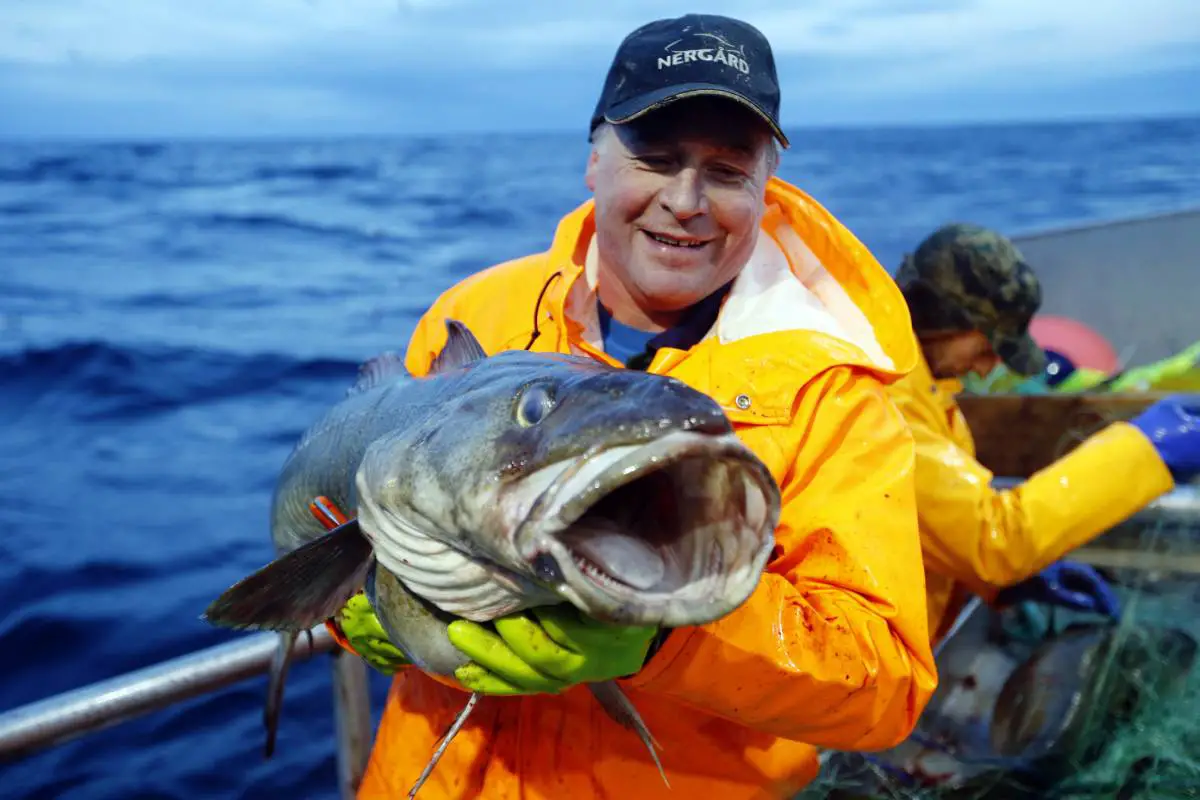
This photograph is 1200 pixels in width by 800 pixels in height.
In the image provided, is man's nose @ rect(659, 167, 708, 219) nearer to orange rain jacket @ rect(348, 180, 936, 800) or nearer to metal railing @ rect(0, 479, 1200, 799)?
orange rain jacket @ rect(348, 180, 936, 800)

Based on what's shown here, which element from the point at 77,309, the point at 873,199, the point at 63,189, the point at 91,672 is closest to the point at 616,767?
the point at 91,672

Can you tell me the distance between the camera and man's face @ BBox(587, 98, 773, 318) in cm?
231

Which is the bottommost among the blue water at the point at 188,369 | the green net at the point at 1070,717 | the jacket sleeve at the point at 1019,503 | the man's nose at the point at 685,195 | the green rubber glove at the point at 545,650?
the blue water at the point at 188,369

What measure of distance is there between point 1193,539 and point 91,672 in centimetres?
588

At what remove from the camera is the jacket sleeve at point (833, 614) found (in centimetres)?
178

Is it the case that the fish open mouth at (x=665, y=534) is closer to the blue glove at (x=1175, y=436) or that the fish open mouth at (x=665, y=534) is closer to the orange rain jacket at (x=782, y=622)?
the orange rain jacket at (x=782, y=622)

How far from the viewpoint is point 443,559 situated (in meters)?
1.57

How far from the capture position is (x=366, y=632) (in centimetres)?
208

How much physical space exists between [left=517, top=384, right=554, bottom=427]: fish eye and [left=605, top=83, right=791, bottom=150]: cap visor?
1.02m

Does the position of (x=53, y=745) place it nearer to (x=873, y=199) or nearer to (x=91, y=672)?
(x=91, y=672)

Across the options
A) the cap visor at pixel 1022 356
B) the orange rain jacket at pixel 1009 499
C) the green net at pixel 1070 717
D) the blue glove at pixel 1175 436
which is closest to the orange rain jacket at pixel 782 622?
the green net at pixel 1070 717

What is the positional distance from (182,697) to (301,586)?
3.38 feet

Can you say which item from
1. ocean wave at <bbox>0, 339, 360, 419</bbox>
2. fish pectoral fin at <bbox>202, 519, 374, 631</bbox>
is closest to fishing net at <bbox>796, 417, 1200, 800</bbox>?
fish pectoral fin at <bbox>202, 519, 374, 631</bbox>

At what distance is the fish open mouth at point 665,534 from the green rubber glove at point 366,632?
87 cm
